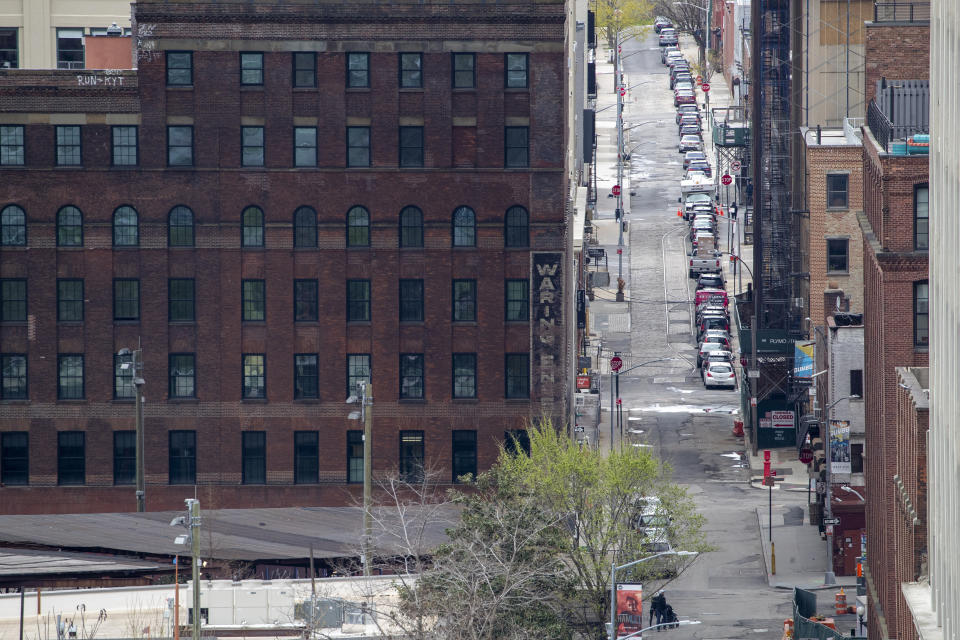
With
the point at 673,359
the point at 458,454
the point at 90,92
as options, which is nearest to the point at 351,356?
the point at 458,454

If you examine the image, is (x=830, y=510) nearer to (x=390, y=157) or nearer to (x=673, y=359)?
(x=390, y=157)

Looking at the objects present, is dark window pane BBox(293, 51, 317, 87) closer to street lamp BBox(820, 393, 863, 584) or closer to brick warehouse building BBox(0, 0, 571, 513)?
brick warehouse building BBox(0, 0, 571, 513)

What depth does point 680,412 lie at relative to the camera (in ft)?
387

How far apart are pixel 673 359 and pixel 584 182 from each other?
143 feet

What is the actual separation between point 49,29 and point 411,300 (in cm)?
2763

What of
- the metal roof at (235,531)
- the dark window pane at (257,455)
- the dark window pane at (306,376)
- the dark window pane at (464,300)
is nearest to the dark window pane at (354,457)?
the dark window pane at (306,376)

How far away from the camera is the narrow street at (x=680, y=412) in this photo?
84.6m

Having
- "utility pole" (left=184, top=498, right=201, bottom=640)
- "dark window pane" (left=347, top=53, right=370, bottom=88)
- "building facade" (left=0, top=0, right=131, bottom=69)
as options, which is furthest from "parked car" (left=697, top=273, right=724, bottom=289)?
"utility pole" (left=184, top=498, right=201, bottom=640)

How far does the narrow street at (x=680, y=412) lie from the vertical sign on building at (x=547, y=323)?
364 inches

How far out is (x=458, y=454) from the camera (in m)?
89.2

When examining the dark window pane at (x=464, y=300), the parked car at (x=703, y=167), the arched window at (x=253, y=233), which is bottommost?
the dark window pane at (x=464, y=300)

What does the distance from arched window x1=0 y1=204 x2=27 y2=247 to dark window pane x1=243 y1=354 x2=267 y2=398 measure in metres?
9.81

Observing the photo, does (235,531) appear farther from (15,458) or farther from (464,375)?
(15,458)

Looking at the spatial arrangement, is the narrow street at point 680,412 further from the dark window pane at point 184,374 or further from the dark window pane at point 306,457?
the dark window pane at point 184,374
